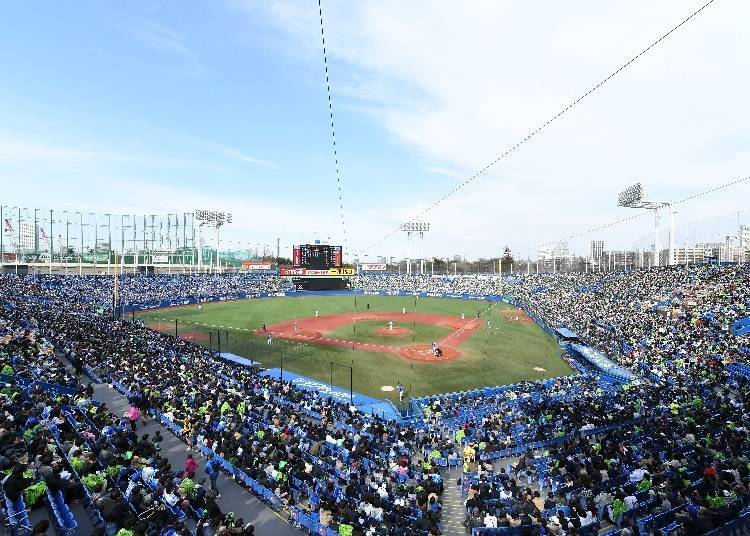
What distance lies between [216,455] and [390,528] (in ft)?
22.3

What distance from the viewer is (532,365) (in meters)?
34.9

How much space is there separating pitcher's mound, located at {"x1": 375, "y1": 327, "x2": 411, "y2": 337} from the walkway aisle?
30.7 m

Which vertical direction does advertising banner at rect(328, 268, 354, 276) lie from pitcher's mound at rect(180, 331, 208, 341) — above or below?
above

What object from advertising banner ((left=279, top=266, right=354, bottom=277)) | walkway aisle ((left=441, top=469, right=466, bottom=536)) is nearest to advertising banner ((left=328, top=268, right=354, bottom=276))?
advertising banner ((left=279, top=266, right=354, bottom=277))

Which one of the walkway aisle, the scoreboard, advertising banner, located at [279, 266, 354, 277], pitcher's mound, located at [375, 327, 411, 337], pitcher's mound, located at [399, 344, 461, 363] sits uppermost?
the scoreboard

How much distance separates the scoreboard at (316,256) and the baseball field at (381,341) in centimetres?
958

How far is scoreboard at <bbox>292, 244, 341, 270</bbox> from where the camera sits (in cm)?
8050

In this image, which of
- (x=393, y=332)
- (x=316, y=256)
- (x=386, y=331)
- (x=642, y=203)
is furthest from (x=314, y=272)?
(x=642, y=203)

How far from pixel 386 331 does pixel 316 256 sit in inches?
1424

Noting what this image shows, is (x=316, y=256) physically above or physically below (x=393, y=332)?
above

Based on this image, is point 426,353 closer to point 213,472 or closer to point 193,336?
point 193,336

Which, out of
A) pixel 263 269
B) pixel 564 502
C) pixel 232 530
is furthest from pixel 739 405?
pixel 263 269

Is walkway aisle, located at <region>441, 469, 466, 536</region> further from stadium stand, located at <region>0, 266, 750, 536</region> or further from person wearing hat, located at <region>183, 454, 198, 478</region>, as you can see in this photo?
person wearing hat, located at <region>183, 454, 198, 478</region>

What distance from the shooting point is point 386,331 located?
48.5 meters
